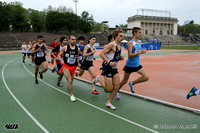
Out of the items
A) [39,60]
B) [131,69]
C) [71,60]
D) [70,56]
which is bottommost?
[131,69]

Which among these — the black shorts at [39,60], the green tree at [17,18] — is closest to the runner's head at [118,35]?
the black shorts at [39,60]

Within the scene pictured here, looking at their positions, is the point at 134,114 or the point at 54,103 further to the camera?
the point at 54,103

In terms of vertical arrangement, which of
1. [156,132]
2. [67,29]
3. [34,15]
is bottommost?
[156,132]

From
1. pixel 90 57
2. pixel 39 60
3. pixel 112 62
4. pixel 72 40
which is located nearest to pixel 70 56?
pixel 72 40

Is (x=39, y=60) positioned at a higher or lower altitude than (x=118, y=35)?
lower

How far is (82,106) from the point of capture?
538 centimetres

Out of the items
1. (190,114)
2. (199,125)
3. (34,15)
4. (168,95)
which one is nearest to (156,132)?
(199,125)

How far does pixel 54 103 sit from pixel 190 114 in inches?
161

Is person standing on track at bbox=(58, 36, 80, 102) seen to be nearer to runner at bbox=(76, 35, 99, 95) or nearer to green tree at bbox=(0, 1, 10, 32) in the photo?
runner at bbox=(76, 35, 99, 95)

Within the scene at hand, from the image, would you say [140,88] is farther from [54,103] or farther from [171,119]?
[54,103]

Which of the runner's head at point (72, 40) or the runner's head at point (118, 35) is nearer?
the runner's head at point (118, 35)

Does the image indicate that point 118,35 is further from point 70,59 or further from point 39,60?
point 39,60

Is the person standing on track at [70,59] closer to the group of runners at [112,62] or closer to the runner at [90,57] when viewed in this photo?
the group of runners at [112,62]

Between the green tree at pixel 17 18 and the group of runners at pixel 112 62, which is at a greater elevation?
the green tree at pixel 17 18
